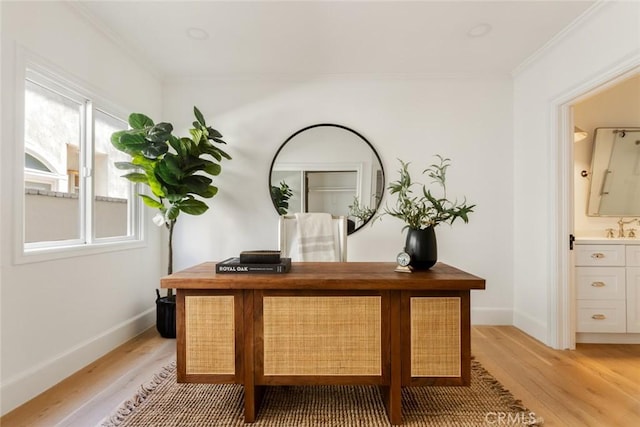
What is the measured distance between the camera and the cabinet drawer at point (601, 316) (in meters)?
2.56

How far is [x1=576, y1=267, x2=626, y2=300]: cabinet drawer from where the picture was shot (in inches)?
101

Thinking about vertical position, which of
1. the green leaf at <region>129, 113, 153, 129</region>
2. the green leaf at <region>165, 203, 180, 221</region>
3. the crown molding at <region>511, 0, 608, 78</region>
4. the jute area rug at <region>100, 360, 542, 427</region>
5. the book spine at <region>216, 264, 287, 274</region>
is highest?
the crown molding at <region>511, 0, 608, 78</region>

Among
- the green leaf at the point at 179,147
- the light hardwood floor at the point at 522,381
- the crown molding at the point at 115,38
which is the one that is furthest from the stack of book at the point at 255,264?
the crown molding at the point at 115,38

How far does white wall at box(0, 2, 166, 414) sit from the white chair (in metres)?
1.38

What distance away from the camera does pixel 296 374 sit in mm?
1521

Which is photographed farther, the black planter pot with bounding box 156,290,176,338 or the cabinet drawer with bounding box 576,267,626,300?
the black planter pot with bounding box 156,290,176,338

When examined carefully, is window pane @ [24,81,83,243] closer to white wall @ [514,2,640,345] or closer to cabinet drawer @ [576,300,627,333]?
white wall @ [514,2,640,345]

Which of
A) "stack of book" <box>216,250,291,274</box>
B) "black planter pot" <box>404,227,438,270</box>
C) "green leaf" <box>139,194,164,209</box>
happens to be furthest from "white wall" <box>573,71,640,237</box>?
"green leaf" <box>139,194,164,209</box>

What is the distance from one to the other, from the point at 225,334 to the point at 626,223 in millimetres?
3629

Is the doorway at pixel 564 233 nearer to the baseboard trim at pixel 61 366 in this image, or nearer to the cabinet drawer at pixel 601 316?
the cabinet drawer at pixel 601 316

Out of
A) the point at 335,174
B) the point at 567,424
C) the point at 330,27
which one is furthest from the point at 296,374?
the point at 330,27

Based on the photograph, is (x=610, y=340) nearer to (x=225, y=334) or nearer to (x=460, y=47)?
(x=460, y=47)

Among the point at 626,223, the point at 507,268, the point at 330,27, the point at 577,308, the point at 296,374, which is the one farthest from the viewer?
the point at 507,268

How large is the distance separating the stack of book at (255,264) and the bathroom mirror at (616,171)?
10.2 ft
